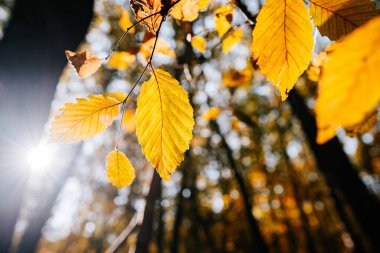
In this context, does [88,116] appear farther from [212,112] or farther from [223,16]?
[212,112]

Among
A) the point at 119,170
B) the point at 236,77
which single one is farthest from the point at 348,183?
the point at 119,170

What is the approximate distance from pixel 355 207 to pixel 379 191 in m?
20.1

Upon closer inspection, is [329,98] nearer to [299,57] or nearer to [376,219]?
[299,57]

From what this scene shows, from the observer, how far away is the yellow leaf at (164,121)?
45cm

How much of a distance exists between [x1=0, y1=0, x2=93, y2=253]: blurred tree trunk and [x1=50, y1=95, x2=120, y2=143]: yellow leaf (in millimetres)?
880

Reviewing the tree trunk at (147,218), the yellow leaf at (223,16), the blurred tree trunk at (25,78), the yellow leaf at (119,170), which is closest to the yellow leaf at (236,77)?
the yellow leaf at (223,16)

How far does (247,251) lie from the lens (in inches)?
689

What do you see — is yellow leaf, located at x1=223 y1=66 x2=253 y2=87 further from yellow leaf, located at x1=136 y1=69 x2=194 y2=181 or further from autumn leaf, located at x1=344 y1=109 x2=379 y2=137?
yellow leaf, located at x1=136 y1=69 x2=194 y2=181

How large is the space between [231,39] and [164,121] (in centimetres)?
51

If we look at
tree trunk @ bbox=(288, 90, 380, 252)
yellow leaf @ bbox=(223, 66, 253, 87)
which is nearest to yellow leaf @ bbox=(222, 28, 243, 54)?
yellow leaf @ bbox=(223, 66, 253, 87)

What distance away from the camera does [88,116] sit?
0.52 meters

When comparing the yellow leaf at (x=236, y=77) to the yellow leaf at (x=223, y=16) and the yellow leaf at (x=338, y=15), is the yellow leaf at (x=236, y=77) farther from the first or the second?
the yellow leaf at (x=338, y=15)

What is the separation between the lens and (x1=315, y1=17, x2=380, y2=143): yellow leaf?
0.17m

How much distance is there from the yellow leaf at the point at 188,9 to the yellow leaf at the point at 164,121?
17cm
